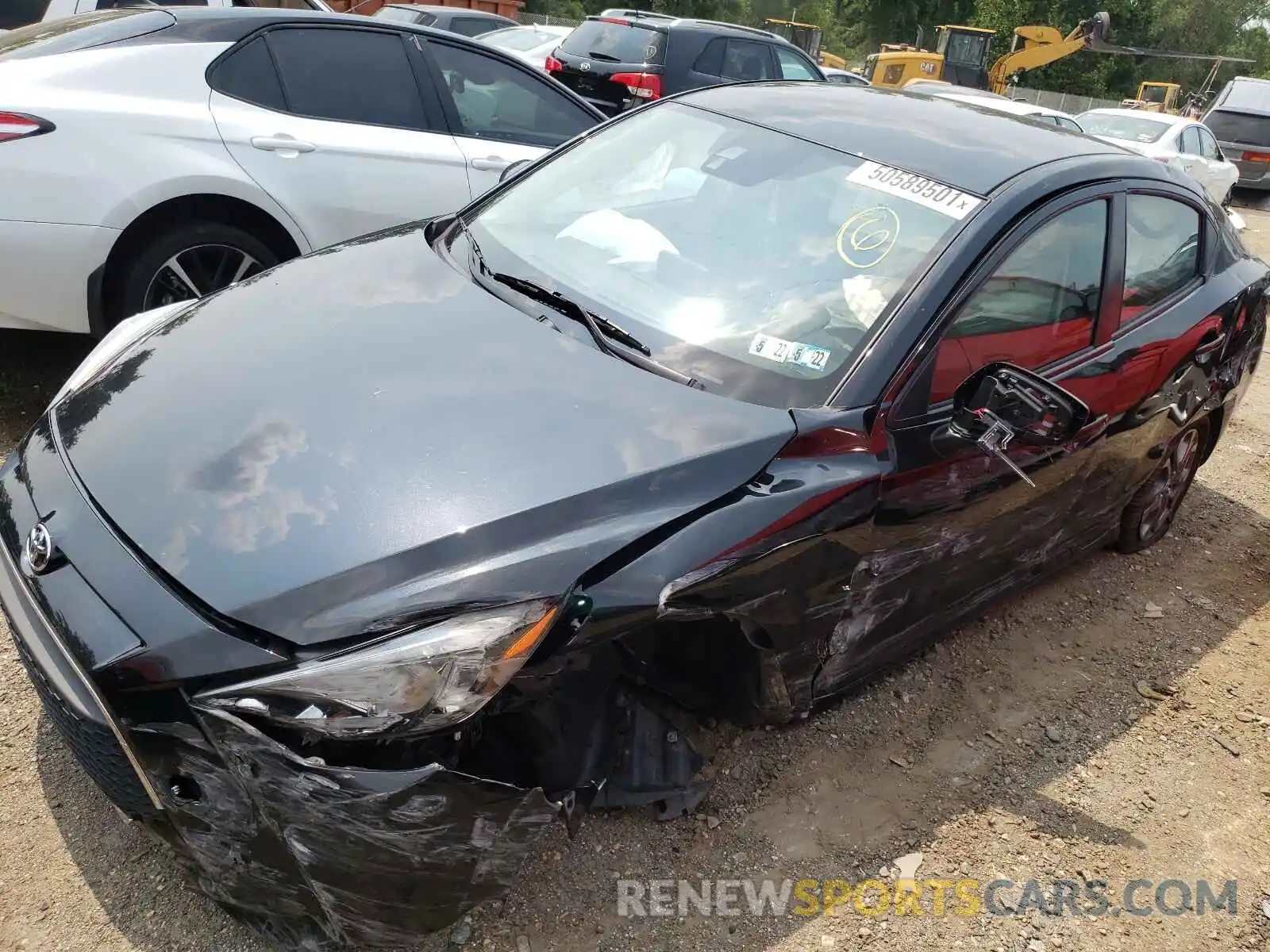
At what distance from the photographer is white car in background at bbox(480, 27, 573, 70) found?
42.7 feet

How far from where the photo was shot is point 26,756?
2.36m

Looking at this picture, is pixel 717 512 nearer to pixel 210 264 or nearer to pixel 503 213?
pixel 503 213

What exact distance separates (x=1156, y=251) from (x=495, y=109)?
10.1ft

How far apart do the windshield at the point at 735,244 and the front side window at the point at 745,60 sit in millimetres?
7800

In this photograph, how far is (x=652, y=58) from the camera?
981 centimetres

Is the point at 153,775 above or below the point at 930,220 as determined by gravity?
below

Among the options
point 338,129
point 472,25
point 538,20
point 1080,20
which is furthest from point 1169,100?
point 338,129

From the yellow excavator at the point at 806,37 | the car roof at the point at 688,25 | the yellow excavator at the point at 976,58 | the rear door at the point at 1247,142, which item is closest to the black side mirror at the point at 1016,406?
the car roof at the point at 688,25

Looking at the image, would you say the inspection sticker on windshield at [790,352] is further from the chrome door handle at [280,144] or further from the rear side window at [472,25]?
the rear side window at [472,25]

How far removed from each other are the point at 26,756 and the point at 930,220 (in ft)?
8.57

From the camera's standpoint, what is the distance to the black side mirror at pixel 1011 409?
86.4 inches

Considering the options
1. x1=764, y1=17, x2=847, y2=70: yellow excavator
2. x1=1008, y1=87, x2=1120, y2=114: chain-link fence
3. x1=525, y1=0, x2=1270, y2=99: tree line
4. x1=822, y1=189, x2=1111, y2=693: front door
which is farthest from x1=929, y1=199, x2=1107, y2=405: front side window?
x1=525, y1=0, x2=1270, y2=99: tree line

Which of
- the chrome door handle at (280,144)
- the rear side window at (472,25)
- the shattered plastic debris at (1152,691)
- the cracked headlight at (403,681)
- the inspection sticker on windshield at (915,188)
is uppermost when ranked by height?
the rear side window at (472,25)

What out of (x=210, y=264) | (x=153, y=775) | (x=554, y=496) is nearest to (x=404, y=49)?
(x=210, y=264)
